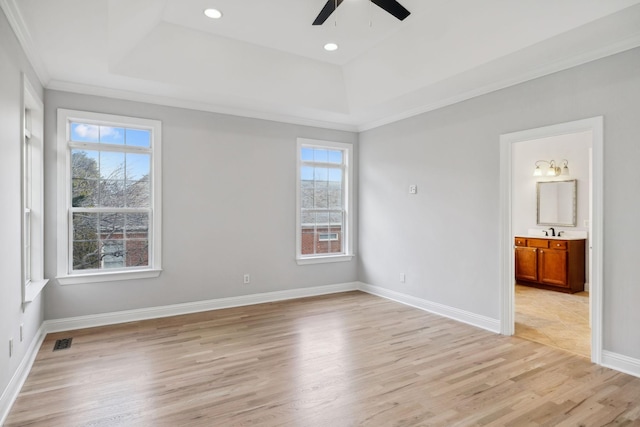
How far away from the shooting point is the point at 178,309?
464cm

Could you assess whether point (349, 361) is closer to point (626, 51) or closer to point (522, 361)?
point (522, 361)

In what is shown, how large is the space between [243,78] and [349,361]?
326 cm

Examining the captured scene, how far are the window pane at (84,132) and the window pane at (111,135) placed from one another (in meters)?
0.05

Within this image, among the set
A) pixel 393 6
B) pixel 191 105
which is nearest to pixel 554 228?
pixel 393 6

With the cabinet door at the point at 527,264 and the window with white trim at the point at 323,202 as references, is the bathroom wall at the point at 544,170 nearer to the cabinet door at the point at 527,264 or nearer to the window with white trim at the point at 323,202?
the cabinet door at the point at 527,264

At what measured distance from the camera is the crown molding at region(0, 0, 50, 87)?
8.07 feet

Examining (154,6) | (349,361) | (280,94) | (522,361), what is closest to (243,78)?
(280,94)

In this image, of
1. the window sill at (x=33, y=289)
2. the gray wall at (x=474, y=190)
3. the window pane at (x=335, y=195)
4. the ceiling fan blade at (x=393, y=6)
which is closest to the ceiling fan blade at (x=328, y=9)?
the ceiling fan blade at (x=393, y=6)

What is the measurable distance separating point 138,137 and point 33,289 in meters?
1.98

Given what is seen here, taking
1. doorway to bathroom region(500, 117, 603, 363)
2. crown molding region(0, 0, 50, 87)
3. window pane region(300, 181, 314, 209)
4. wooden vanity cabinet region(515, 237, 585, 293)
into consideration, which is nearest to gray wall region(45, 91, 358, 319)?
window pane region(300, 181, 314, 209)

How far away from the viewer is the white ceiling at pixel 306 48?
2.84m

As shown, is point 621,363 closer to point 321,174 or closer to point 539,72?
point 539,72

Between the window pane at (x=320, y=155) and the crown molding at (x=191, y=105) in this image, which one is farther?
the window pane at (x=320, y=155)

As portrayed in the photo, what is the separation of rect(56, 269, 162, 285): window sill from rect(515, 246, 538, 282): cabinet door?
19.1 ft
